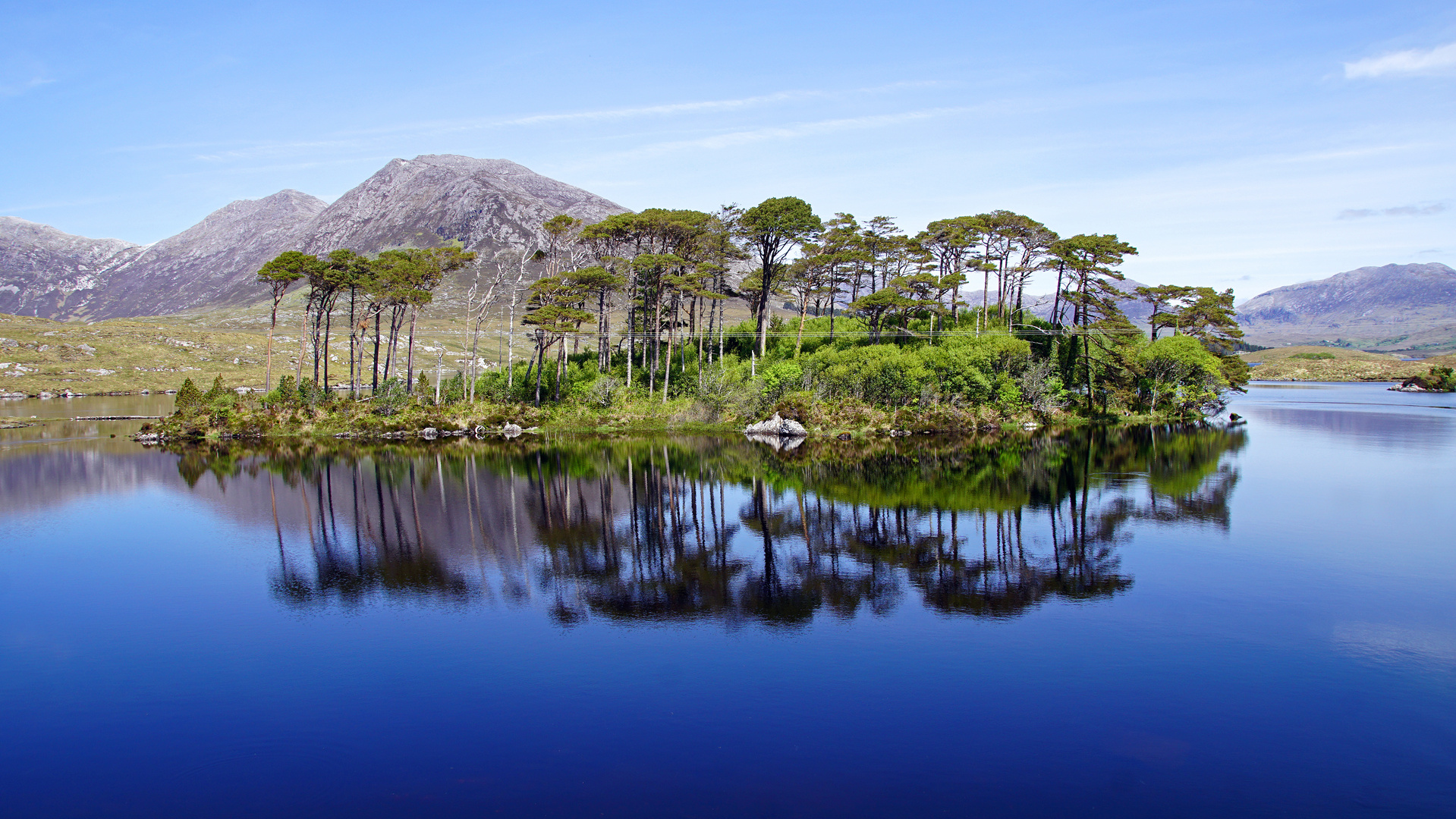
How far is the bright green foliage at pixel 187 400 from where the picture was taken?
47.6 meters

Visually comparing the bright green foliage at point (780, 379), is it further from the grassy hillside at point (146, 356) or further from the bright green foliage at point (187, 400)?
the bright green foliage at point (187, 400)

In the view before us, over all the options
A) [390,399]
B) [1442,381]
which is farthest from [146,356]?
[1442,381]

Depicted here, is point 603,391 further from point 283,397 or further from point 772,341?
point 283,397

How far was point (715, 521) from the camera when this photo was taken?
2506cm

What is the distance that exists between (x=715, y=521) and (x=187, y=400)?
40676 millimetres

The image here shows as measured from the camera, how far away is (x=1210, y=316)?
6619 cm

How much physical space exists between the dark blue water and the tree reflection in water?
0.18 meters

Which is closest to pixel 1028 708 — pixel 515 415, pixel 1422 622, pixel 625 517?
pixel 1422 622

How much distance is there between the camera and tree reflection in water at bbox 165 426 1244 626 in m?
17.6

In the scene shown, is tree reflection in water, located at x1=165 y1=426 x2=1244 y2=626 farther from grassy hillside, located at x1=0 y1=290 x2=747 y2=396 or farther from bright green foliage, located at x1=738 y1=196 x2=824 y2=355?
grassy hillside, located at x1=0 y1=290 x2=747 y2=396

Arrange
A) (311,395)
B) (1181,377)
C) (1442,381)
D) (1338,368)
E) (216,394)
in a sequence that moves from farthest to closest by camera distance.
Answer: (1338,368)
(1442,381)
(1181,377)
(311,395)
(216,394)

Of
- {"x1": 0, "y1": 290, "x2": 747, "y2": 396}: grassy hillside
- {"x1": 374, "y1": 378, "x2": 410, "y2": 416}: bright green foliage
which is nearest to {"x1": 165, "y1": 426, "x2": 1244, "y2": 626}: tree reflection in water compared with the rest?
{"x1": 374, "y1": 378, "x2": 410, "y2": 416}: bright green foliage

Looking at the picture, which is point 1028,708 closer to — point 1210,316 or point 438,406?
point 438,406

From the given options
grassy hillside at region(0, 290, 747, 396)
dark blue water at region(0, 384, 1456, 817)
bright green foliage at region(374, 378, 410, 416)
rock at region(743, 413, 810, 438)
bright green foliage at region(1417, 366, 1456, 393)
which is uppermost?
grassy hillside at region(0, 290, 747, 396)
